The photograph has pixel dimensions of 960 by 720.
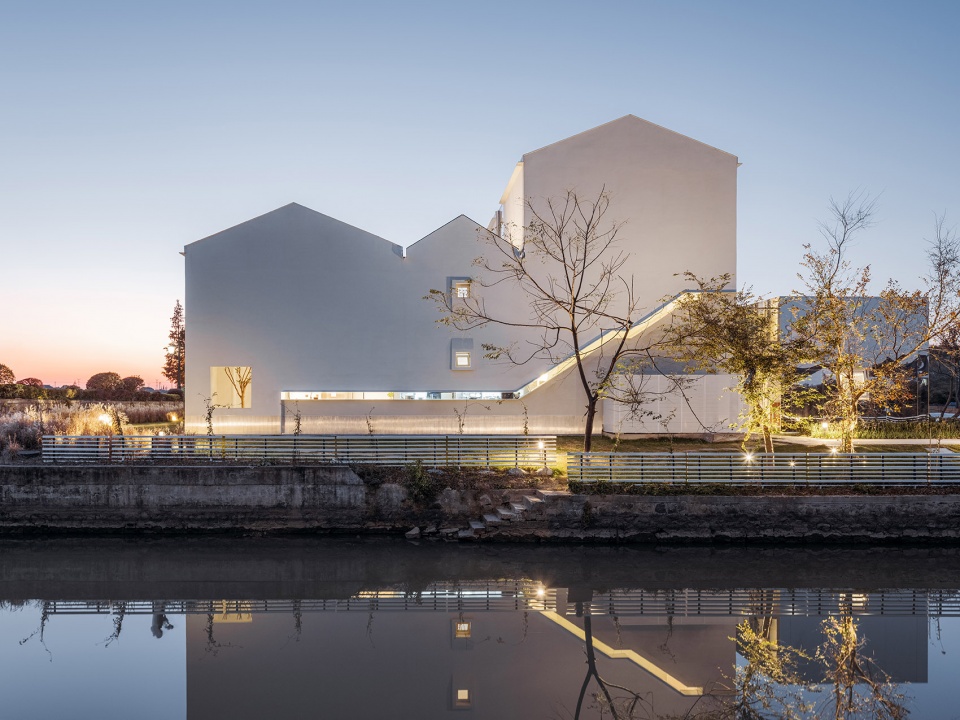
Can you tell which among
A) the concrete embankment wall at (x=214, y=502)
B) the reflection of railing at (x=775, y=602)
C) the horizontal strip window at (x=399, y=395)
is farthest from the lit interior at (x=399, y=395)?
the reflection of railing at (x=775, y=602)

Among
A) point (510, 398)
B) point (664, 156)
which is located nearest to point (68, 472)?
point (510, 398)

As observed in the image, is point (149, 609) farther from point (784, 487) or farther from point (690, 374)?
point (690, 374)

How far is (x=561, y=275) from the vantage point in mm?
24047

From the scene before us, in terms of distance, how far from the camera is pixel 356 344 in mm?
22750

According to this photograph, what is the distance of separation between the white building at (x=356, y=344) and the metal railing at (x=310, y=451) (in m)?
4.29

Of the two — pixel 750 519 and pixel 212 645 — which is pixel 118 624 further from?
pixel 750 519

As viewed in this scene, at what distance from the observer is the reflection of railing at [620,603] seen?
38.7 ft

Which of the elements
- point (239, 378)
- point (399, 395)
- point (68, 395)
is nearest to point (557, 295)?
point (399, 395)

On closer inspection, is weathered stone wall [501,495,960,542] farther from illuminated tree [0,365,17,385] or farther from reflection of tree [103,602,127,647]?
illuminated tree [0,365,17,385]

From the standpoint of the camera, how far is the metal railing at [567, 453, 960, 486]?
16031mm

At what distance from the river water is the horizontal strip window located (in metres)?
7.14

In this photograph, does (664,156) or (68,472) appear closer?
(68,472)

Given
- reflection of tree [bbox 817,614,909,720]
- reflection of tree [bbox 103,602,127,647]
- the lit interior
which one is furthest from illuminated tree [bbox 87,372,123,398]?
reflection of tree [bbox 817,614,909,720]

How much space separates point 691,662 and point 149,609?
32.2ft
